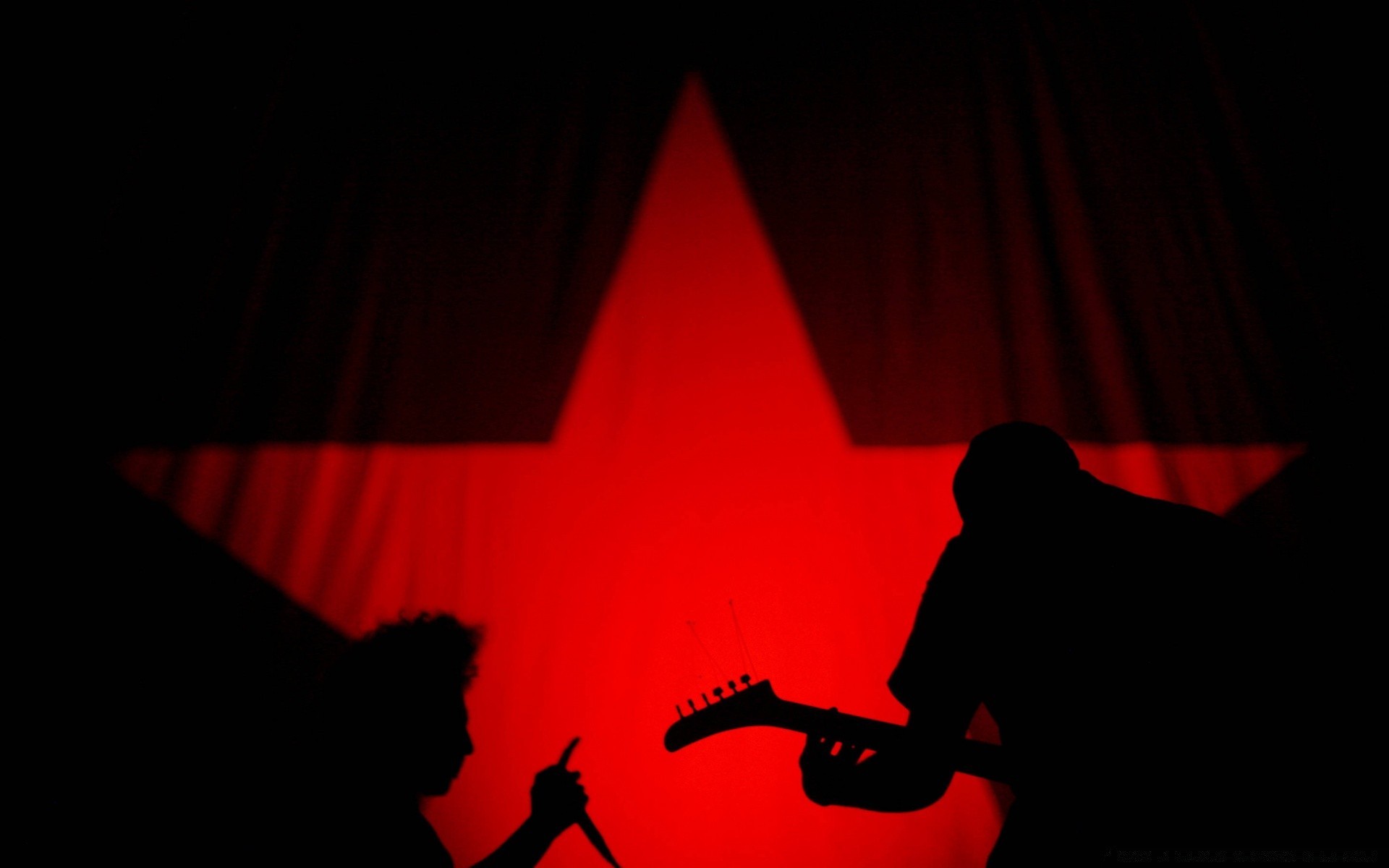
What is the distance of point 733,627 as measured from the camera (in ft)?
4.66

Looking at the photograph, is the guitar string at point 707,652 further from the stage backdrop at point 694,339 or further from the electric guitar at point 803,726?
the electric guitar at point 803,726

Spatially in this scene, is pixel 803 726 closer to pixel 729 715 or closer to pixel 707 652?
pixel 729 715

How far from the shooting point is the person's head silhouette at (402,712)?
0.97 m

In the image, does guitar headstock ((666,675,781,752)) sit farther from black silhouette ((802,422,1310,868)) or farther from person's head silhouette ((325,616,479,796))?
person's head silhouette ((325,616,479,796))

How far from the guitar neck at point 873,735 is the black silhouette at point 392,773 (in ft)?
1.12

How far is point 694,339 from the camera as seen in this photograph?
165 centimetres

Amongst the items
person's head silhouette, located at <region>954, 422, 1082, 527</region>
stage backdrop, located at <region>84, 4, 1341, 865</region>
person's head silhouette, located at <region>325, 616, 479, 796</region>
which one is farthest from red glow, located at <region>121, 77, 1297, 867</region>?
person's head silhouette, located at <region>954, 422, 1082, 527</region>

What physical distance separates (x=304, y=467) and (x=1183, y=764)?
169cm

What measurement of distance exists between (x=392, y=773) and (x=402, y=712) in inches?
3.4

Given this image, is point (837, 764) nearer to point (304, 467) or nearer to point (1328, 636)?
point (1328, 636)

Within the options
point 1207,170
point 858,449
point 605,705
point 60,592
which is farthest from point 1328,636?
point 60,592

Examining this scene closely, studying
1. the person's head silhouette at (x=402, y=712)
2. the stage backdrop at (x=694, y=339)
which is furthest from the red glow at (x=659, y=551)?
the person's head silhouette at (x=402, y=712)

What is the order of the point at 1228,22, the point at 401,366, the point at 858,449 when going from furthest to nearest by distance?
the point at 1228,22 < the point at 401,366 < the point at 858,449

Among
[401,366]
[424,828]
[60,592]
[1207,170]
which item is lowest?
[424,828]
